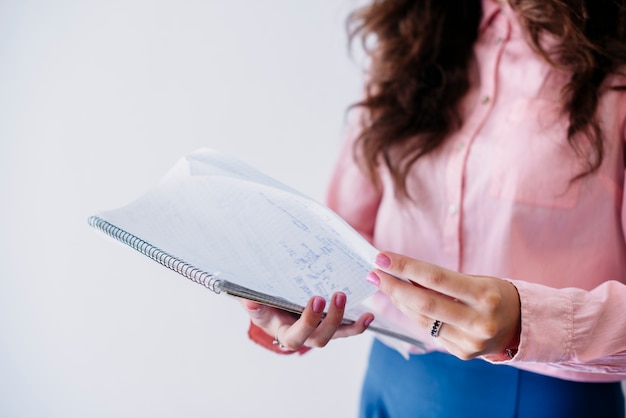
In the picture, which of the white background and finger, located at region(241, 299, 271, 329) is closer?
finger, located at region(241, 299, 271, 329)

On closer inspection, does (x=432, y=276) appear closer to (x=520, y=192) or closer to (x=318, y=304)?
(x=318, y=304)

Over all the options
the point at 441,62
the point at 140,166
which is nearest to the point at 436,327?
the point at 441,62

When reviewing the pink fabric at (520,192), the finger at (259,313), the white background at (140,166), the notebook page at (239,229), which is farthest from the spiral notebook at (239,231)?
the white background at (140,166)

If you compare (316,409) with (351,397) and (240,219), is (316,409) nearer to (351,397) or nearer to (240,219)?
(351,397)

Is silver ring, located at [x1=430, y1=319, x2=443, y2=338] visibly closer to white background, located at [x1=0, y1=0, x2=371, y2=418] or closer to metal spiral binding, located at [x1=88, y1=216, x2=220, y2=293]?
metal spiral binding, located at [x1=88, y1=216, x2=220, y2=293]

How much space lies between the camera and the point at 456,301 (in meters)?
0.52

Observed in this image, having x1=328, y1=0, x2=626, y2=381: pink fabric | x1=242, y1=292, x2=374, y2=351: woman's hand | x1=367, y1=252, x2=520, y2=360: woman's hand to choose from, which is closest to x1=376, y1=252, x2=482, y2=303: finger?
x1=367, y1=252, x2=520, y2=360: woman's hand

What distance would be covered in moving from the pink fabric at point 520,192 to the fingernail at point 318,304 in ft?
0.88

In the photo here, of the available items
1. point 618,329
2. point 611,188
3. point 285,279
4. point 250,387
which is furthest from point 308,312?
point 250,387

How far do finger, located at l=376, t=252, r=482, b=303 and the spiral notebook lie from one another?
0.03 metres

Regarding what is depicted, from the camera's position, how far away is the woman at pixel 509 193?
646 millimetres

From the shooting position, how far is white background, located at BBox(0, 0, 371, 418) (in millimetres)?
1039

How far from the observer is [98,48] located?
103 cm

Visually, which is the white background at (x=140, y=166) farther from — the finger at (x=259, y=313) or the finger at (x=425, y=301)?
the finger at (x=425, y=301)
